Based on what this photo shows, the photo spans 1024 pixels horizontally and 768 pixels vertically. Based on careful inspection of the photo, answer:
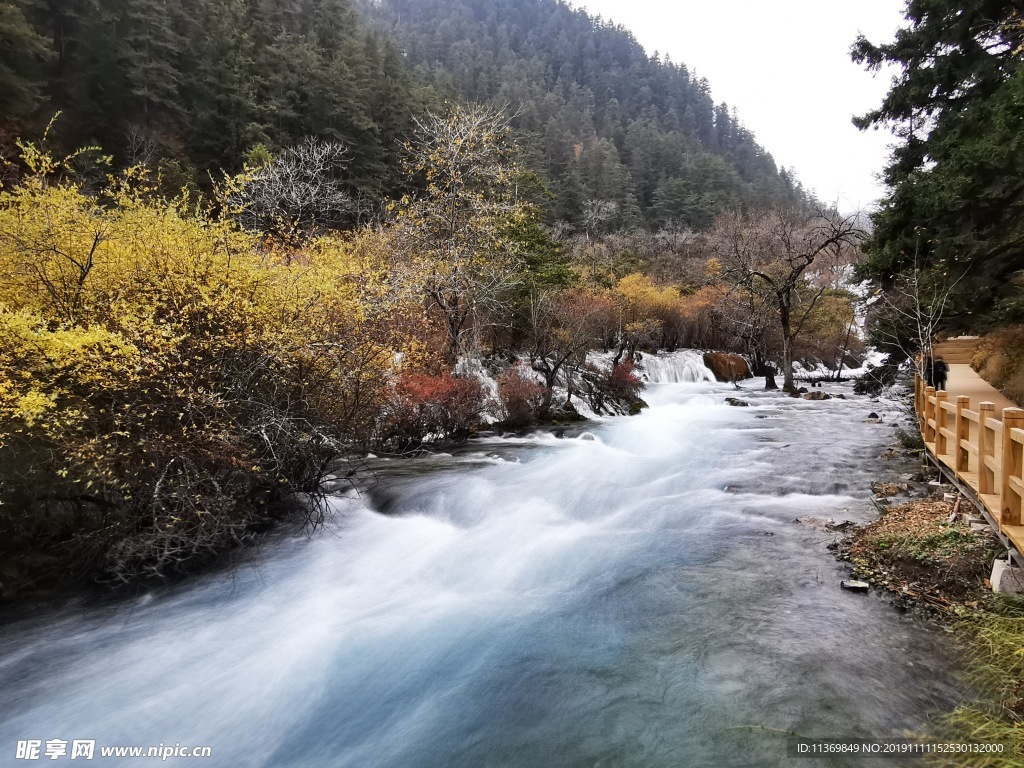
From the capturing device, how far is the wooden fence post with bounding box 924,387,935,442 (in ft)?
31.8

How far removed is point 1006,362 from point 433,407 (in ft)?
49.0

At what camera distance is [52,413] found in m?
6.00

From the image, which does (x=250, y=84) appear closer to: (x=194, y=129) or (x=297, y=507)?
(x=194, y=129)

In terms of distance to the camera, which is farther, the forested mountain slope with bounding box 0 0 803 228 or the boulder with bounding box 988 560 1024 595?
the forested mountain slope with bounding box 0 0 803 228

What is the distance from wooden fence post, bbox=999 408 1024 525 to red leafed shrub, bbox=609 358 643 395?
1499 centimetres

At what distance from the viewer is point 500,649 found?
19.8 feet

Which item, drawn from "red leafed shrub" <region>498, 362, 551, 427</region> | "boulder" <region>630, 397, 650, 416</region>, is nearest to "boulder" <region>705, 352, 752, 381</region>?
"boulder" <region>630, 397, 650, 416</region>

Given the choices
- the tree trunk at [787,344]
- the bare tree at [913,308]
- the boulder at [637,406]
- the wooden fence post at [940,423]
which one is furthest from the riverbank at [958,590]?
the tree trunk at [787,344]

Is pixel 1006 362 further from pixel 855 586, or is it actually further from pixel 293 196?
pixel 293 196

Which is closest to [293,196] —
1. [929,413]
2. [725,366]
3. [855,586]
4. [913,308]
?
[913,308]

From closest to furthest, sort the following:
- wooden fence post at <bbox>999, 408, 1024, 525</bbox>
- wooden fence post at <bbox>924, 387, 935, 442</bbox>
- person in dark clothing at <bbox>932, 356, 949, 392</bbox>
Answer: wooden fence post at <bbox>999, 408, 1024, 525</bbox> < wooden fence post at <bbox>924, 387, 935, 442</bbox> < person in dark clothing at <bbox>932, 356, 949, 392</bbox>

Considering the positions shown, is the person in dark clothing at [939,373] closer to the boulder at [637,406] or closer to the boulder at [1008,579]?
the boulder at [637,406]

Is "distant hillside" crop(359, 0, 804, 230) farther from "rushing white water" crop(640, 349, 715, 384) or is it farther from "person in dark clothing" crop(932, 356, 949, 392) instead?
"person in dark clothing" crop(932, 356, 949, 392)

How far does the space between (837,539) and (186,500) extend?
353 inches
